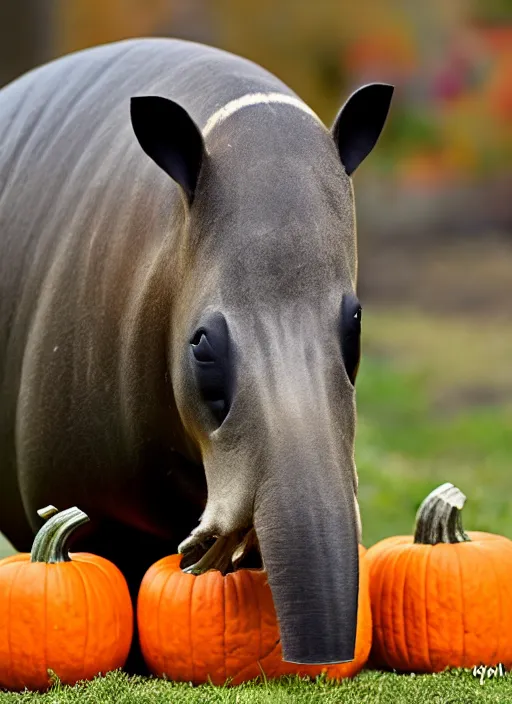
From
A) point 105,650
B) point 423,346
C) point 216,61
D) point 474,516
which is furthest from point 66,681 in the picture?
point 423,346

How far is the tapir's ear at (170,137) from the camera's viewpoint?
319 centimetres

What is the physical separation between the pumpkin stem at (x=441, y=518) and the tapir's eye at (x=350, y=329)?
543 millimetres

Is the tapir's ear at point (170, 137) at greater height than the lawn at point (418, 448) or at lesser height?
greater

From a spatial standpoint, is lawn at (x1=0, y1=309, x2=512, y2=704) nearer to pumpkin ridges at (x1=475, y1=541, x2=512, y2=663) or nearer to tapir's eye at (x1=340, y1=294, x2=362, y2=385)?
pumpkin ridges at (x1=475, y1=541, x2=512, y2=663)

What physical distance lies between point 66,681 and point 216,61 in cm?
174

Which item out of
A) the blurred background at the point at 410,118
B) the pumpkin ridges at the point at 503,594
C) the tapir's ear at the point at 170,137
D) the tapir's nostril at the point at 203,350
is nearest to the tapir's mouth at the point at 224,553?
the tapir's nostril at the point at 203,350

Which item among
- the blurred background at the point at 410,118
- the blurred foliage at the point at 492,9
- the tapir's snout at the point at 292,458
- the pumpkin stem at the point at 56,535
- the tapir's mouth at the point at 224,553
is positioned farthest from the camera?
the blurred foliage at the point at 492,9

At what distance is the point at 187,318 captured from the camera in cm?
318

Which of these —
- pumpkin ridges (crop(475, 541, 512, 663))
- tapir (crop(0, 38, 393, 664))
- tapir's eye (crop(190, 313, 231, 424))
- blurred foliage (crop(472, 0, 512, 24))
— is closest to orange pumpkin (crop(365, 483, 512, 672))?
pumpkin ridges (crop(475, 541, 512, 663))

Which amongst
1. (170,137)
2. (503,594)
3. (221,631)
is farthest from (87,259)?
(503,594)

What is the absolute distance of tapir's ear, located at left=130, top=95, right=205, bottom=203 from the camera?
3.19m

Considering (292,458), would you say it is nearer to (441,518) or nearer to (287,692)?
(287,692)

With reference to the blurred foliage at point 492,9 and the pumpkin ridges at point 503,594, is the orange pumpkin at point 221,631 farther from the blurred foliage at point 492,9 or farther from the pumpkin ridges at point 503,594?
the blurred foliage at point 492,9

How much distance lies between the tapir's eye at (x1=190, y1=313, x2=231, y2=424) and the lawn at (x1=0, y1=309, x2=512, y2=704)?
65 cm
